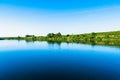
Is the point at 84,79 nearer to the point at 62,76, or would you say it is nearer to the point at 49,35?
the point at 62,76

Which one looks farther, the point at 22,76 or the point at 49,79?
the point at 22,76

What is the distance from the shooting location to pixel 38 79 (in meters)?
18.3

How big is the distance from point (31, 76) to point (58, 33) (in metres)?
166

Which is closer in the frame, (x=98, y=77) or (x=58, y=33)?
(x=98, y=77)

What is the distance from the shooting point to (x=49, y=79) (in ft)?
60.2

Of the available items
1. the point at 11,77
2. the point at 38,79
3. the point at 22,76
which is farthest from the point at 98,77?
the point at 11,77

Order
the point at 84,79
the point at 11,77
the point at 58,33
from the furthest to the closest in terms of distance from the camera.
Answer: the point at 58,33 < the point at 11,77 < the point at 84,79

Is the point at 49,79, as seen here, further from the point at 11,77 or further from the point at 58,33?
the point at 58,33

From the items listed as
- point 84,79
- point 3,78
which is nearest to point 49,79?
point 84,79

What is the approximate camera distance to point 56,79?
59.8 feet

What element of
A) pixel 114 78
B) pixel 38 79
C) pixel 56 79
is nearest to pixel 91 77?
pixel 114 78

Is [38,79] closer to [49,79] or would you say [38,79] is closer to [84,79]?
[49,79]

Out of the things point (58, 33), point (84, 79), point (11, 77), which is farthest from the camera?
point (58, 33)

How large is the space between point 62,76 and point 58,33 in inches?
6542
